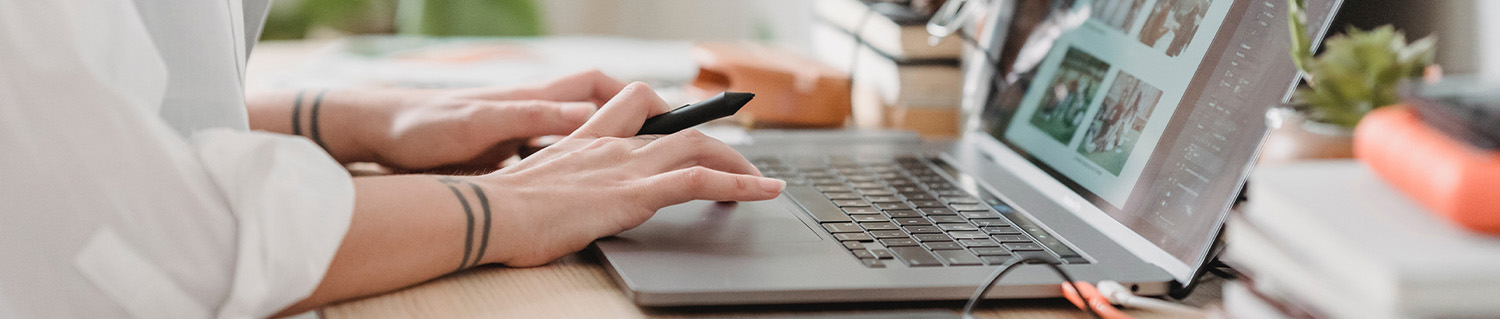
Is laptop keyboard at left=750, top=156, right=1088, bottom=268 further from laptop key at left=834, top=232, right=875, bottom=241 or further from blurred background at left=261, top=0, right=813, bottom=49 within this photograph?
blurred background at left=261, top=0, right=813, bottom=49

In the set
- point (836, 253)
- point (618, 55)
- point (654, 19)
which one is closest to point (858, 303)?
point (836, 253)

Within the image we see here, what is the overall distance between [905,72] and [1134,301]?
56cm

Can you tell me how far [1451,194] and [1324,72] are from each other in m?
0.10

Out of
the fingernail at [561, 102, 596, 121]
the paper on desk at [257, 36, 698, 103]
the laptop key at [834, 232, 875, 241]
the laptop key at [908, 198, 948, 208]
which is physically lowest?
the paper on desk at [257, 36, 698, 103]

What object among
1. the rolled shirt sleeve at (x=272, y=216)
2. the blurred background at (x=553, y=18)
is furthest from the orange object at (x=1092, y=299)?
the blurred background at (x=553, y=18)

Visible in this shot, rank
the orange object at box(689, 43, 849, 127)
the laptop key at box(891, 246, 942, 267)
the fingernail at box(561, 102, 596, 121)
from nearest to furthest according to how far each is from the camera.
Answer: the laptop key at box(891, 246, 942, 267)
the fingernail at box(561, 102, 596, 121)
the orange object at box(689, 43, 849, 127)

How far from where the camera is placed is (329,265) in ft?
1.65

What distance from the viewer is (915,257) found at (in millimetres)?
586

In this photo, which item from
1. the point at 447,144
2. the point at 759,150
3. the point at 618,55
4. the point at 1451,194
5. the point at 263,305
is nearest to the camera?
the point at 1451,194

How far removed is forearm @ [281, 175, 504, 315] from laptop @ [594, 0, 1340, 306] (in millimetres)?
70

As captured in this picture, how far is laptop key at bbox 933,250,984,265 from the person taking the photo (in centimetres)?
58

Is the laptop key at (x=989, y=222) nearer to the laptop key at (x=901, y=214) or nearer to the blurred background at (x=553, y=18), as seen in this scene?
the laptop key at (x=901, y=214)

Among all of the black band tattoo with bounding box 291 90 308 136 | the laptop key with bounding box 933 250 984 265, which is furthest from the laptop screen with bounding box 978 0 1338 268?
the black band tattoo with bounding box 291 90 308 136

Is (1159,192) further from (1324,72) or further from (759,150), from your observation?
(759,150)
